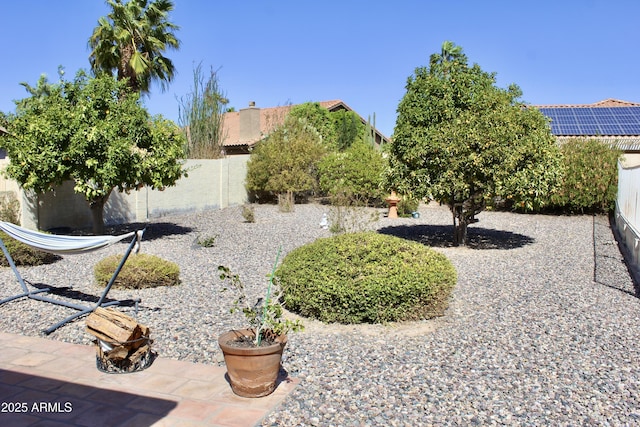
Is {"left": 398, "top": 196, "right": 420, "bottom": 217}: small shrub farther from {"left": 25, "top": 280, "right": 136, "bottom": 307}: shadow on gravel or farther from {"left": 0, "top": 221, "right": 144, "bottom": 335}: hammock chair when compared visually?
{"left": 0, "top": 221, "right": 144, "bottom": 335}: hammock chair

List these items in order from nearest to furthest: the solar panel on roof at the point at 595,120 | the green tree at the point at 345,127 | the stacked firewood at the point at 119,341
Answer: the stacked firewood at the point at 119,341, the solar panel on roof at the point at 595,120, the green tree at the point at 345,127

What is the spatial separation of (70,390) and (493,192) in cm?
870

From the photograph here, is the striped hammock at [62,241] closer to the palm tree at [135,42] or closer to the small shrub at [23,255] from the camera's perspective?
the small shrub at [23,255]

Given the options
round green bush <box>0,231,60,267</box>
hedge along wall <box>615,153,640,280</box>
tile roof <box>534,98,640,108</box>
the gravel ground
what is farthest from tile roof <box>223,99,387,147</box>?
round green bush <box>0,231,60,267</box>

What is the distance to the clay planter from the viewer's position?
4.06 m

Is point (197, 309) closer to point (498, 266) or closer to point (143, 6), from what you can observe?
point (498, 266)

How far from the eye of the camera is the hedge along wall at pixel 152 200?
13.0 m

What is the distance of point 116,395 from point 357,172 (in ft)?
54.1

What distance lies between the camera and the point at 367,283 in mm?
5895

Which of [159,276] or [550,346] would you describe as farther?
[159,276]

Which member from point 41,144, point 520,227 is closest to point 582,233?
point 520,227

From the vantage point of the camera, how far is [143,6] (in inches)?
778

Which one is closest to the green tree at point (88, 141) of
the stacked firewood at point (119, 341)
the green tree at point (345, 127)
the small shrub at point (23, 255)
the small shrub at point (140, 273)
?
the small shrub at point (23, 255)

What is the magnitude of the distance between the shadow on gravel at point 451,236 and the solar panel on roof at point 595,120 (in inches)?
319
